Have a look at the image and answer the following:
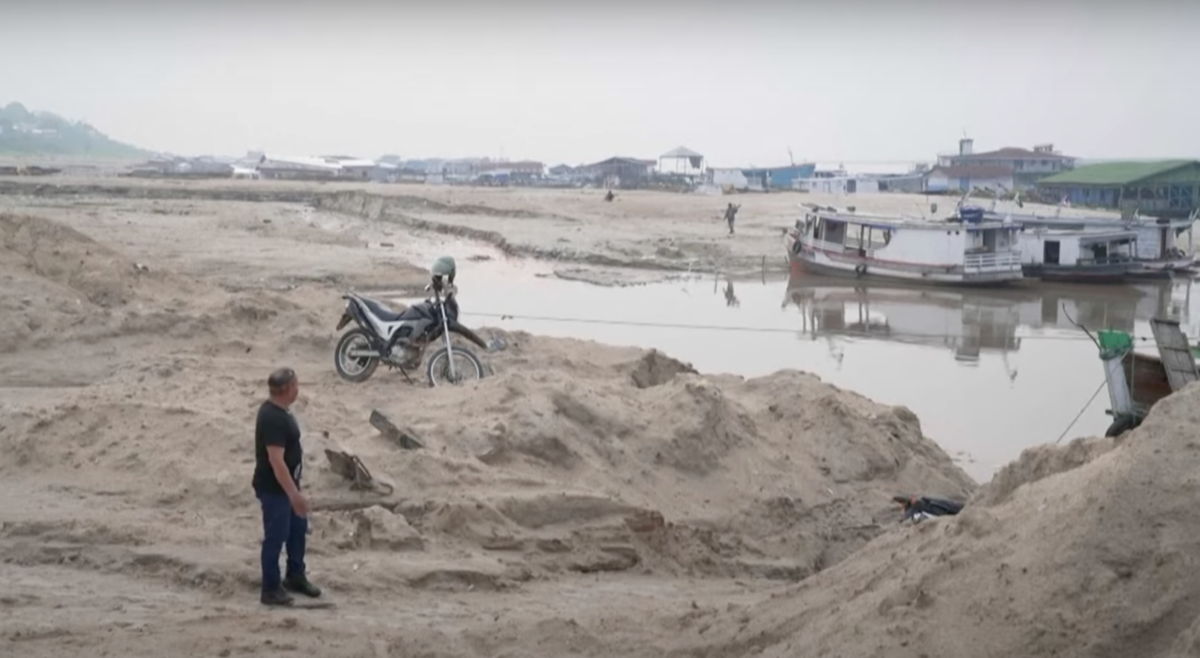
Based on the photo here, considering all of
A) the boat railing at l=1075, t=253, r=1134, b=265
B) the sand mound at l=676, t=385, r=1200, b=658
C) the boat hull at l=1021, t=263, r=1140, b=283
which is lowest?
the boat hull at l=1021, t=263, r=1140, b=283

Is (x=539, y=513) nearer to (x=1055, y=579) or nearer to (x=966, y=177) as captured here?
(x=1055, y=579)

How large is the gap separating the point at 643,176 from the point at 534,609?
90061mm

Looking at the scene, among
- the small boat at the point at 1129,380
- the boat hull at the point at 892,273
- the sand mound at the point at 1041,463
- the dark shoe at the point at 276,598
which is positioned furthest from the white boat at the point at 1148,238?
the dark shoe at the point at 276,598

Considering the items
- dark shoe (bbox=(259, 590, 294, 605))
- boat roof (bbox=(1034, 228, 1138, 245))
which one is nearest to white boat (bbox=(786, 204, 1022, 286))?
boat roof (bbox=(1034, 228, 1138, 245))

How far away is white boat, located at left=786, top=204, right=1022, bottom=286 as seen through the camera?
30094mm

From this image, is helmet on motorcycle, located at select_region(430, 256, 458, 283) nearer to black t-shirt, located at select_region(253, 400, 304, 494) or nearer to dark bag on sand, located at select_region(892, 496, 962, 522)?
dark bag on sand, located at select_region(892, 496, 962, 522)

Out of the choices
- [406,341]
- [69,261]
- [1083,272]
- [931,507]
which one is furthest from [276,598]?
[1083,272]

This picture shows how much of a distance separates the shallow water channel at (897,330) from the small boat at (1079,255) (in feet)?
1.92

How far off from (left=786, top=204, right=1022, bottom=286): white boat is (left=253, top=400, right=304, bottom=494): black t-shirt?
26.7m

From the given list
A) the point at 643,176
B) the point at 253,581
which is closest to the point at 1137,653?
the point at 253,581

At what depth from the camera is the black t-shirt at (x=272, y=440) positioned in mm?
5348

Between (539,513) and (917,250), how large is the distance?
25121 millimetres

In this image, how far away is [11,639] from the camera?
4.61 metres

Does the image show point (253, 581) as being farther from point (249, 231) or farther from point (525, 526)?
point (249, 231)
